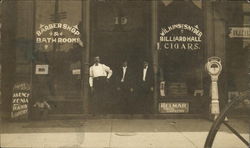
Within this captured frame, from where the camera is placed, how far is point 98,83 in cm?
1084

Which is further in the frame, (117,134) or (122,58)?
(122,58)

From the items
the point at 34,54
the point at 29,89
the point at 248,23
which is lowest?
the point at 29,89

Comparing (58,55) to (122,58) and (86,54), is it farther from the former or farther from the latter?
(122,58)

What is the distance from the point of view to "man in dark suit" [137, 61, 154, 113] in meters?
10.9

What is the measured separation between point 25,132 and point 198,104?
4.54 m

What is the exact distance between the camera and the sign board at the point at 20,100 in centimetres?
1039

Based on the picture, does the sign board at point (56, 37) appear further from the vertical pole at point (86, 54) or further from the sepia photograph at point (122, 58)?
the vertical pole at point (86, 54)

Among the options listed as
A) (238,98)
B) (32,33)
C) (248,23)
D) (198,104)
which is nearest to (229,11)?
(248,23)

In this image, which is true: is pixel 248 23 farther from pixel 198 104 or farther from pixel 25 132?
pixel 25 132

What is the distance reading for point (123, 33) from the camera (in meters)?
10.8

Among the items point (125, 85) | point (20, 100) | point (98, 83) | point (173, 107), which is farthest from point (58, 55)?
point (173, 107)

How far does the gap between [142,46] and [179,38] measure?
3.21 feet

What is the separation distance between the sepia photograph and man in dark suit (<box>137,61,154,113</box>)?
1.0 inches

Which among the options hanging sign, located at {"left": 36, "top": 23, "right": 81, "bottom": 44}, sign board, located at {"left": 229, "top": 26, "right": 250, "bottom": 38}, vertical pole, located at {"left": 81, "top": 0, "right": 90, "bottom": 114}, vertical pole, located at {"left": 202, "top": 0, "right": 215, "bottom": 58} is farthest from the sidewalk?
sign board, located at {"left": 229, "top": 26, "right": 250, "bottom": 38}
